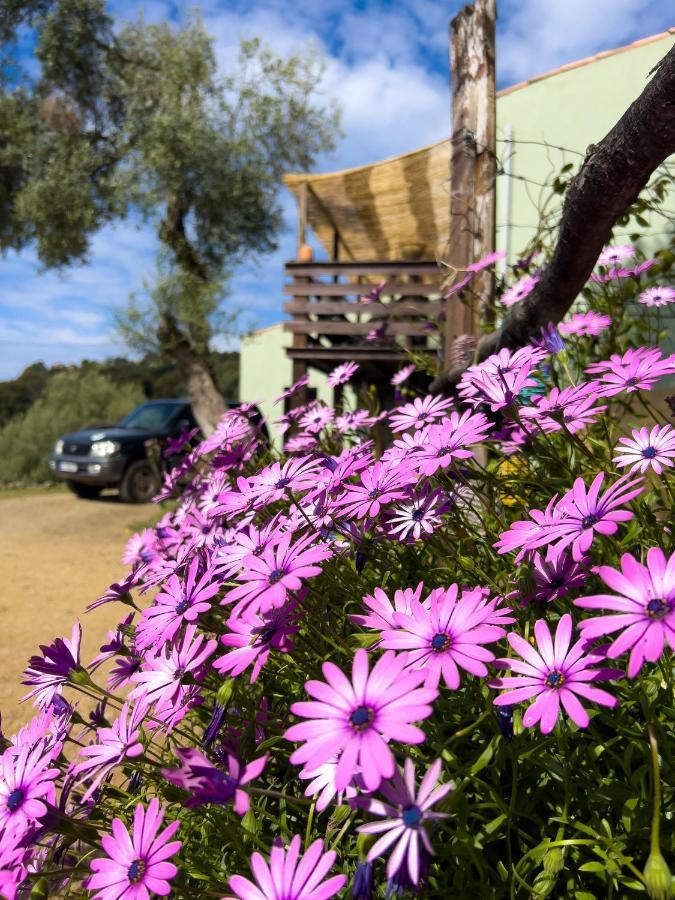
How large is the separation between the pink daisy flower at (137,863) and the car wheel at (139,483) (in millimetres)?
10744

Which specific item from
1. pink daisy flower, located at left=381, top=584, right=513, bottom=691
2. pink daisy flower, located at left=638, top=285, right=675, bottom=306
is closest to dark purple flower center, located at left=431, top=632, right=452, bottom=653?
pink daisy flower, located at left=381, top=584, right=513, bottom=691

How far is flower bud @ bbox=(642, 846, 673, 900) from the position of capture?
67cm

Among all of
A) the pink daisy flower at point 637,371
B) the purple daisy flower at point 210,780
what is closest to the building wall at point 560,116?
the pink daisy flower at point 637,371

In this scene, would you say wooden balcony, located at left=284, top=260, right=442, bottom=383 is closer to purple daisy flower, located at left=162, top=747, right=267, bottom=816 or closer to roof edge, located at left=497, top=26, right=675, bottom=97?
roof edge, located at left=497, top=26, right=675, bottom=97

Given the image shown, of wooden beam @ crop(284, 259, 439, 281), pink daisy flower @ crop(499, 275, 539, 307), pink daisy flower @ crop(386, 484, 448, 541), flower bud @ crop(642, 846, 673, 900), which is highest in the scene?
wooden beam @ crop(284, 259, 439, 281)

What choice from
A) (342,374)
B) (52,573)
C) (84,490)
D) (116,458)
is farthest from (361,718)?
(84,490)

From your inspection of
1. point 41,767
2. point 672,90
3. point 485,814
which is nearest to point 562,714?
point 485,814

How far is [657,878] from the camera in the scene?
67 centimetres

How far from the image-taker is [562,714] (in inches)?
39.8

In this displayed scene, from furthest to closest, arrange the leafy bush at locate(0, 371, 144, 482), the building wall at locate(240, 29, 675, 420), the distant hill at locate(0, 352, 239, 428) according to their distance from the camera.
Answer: the distant hill at locate(0, 352, 239, 428)
the leafy bush at locate(0, 371, 144, 482)
the building wall at locate(240, 29, 675, 420)

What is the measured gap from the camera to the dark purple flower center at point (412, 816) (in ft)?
2.19

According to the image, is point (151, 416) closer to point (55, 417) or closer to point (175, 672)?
point (55, 417)

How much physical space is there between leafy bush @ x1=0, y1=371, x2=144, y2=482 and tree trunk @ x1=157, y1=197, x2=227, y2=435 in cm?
656

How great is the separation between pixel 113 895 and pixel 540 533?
75cm
